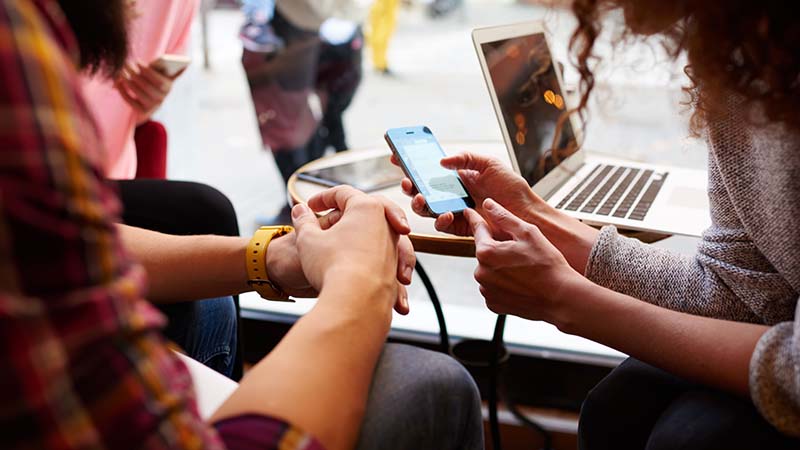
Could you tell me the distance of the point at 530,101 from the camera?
4.27 ft

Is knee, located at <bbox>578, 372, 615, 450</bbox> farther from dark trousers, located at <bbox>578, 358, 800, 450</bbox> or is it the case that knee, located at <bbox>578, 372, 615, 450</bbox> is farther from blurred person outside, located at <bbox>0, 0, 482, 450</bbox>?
blurred person outside, located at <bbox>0, 0, 482, 450</bbox>

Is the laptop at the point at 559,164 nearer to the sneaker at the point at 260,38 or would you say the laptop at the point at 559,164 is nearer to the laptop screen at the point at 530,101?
the laptop screen at the point at 530,101

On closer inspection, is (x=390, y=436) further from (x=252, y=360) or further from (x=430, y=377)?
(x=252, y=360)

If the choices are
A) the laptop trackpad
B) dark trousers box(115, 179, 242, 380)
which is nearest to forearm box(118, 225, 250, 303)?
dark trousers box(115, 179, 242, 380)

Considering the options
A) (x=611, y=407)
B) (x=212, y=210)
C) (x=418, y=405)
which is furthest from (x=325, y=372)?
(x=212, y=210)

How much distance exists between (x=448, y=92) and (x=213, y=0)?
0.77 metres

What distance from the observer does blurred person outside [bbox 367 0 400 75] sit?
223cm

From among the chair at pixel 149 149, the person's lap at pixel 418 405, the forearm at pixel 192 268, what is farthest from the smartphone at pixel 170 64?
the person's lap at pixel 418 405

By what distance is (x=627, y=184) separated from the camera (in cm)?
134

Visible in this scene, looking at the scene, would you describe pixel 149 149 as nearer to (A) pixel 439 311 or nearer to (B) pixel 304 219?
(A) pixel 439 311

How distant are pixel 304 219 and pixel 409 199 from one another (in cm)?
41

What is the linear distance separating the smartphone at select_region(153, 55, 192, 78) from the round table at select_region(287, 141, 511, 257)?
30cm

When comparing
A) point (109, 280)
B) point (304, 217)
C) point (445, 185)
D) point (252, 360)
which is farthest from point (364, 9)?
point (109, 280)

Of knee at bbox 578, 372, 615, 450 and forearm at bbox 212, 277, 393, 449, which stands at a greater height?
forearm at bbox 212, 277, 393, 449
